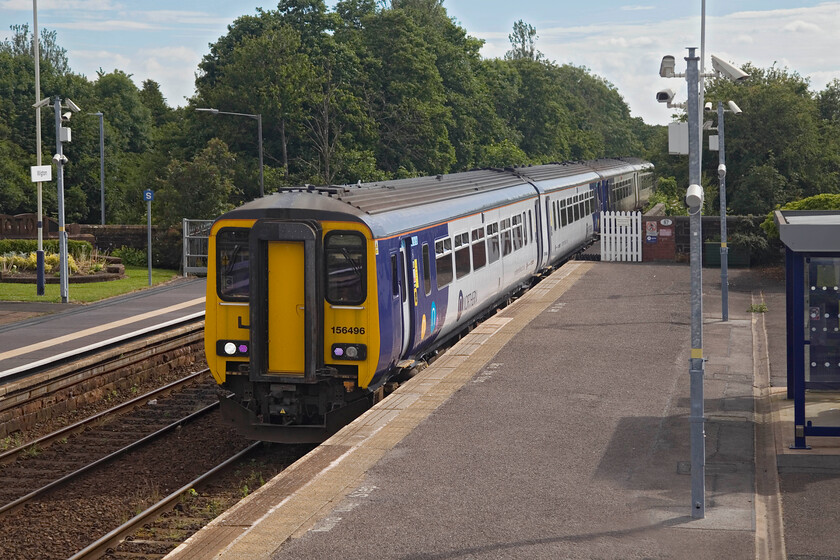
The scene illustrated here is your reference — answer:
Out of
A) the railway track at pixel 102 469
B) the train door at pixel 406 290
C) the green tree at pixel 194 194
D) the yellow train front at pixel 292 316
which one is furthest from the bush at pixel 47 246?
the yellow train front at pixel 292 316

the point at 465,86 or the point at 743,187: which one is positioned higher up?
the point at 465,86

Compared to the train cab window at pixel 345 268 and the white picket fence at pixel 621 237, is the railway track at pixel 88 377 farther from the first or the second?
the white picket fence at pixel 621 237

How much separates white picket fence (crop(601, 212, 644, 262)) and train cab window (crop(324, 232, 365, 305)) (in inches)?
765

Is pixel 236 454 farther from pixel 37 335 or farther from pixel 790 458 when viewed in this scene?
pixel 37 335

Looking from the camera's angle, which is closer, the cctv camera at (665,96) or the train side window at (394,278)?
the cctv camera at (665,96)

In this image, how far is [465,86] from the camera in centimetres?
7206

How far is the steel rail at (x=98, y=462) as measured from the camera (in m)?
12.0

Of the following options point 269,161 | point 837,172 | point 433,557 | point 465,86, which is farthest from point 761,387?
point 465,86

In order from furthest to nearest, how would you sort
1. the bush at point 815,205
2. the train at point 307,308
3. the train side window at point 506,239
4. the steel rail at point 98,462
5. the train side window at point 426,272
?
the bush at point 815,205, the train side window at point 506,239, the train side window at point 426,272, the train at point 307,308, the steel rail at point 98,462

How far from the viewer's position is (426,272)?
1536cm

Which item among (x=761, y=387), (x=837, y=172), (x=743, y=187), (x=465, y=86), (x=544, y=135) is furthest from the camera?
(x=544, y=135)

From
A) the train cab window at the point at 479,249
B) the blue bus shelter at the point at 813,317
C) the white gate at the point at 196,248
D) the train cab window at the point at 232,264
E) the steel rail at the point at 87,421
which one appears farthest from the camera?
the white gate at the point at 196,248

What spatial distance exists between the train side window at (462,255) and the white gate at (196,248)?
17623 mm

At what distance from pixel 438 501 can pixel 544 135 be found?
82.3 meters
